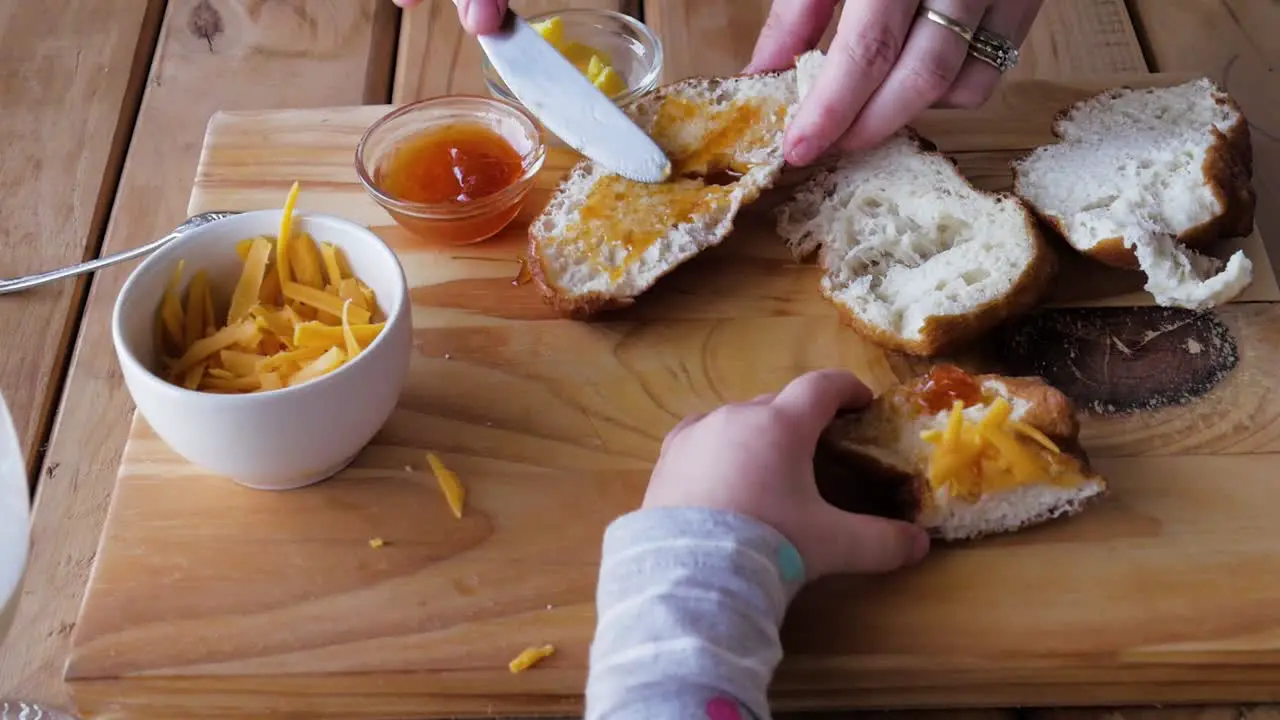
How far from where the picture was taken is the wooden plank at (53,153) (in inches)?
76.0

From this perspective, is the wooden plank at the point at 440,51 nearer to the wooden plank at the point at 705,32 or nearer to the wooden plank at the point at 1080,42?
the wooden plank at the point at 705,32

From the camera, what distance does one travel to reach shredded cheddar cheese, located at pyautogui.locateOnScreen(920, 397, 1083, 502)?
4.73 ft

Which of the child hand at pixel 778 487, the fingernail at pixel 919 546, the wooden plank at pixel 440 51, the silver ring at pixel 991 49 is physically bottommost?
the wooden plank at pixel 440 51

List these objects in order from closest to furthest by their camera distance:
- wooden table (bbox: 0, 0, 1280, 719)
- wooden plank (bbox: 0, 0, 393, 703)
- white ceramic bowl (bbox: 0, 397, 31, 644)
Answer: white ceramic bowl (bbox: 0, 397, 31, 644) < wooden plank (bbox: 0, 0, 393, 703) < wooden table (bbox: 0, 0, 1280, 719)

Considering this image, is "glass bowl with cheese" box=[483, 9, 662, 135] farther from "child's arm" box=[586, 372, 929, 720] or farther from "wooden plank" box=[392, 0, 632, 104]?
"child's arm" box=[586, 372, 929, 720]

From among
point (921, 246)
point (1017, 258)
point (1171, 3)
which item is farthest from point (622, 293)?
point (1171, 3)

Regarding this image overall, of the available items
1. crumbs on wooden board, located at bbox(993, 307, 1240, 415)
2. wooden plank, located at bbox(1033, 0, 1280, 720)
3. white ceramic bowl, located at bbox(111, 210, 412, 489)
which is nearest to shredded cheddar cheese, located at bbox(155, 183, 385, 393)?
white ceramic bowl, located at bbox(111, 210, 412, 489)

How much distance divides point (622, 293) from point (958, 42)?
69 cm

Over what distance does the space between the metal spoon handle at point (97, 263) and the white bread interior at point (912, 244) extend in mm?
970

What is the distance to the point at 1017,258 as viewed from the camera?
1729 mm

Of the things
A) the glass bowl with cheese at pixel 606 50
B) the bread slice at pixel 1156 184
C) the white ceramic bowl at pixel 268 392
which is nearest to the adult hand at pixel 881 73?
the bread slice at pixel 1156 184

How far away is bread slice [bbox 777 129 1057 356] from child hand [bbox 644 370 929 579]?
30 centimetres

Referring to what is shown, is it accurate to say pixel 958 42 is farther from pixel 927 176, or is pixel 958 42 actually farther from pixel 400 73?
pixel 400 73

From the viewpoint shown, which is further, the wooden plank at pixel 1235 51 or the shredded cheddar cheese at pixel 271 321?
the wooden plank at pixel 1235 51
